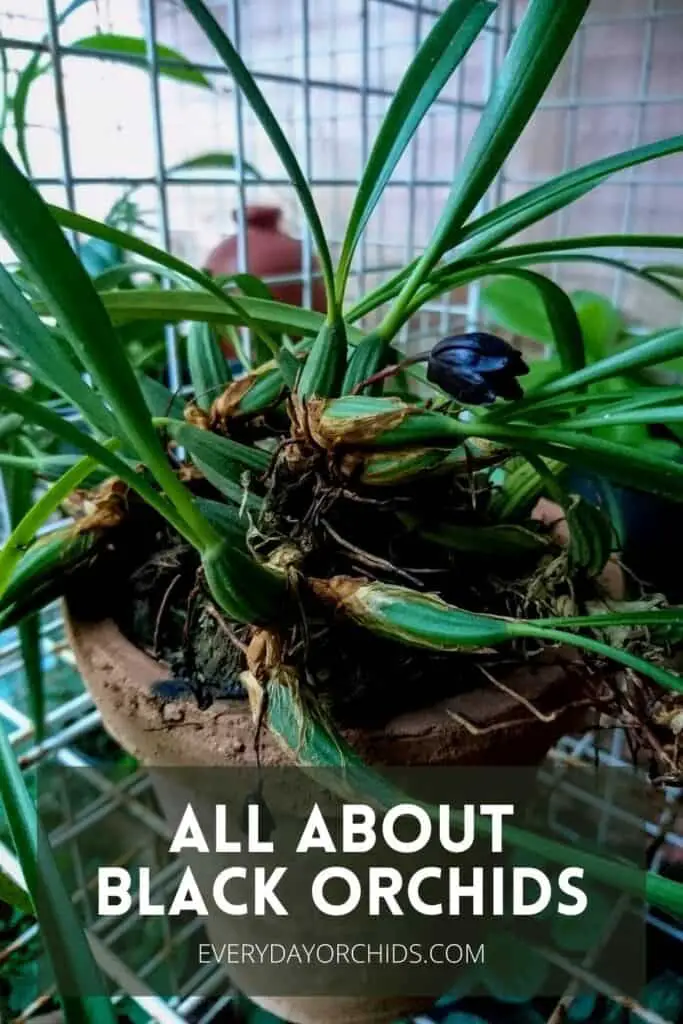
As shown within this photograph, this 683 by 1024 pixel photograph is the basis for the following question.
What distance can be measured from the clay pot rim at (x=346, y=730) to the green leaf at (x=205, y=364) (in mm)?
128

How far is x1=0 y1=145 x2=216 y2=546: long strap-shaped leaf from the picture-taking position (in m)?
0.20

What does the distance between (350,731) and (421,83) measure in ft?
0.88

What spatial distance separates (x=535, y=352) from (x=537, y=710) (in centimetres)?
68

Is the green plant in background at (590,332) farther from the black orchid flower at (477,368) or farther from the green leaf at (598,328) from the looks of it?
the black orchid flower at (477,368)

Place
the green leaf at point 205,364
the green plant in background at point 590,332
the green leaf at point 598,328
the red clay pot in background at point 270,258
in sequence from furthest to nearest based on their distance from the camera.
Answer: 1. the red clay pot in background at point 270,258
2. the green leaf at point 598,328
3. the green plant in background at point 590,332
4. the green leaf at point 205,364

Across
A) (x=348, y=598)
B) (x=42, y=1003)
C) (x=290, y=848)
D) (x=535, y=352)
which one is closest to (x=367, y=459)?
(x=348, y=598)

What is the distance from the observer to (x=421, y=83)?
1.12ft

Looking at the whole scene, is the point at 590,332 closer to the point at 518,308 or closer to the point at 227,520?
the point at 518,308

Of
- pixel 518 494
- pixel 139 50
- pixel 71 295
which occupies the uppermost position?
pixel 139 50

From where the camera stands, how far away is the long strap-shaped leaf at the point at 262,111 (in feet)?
1.04

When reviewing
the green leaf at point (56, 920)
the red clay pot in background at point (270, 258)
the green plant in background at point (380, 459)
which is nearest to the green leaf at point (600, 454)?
the green plant in background at point (380, 459)

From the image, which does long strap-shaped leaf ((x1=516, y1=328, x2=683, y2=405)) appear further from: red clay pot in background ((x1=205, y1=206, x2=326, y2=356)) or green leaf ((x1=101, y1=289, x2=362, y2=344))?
red clay pot in background ((x1=205, y1=206, x2=326, y2=356))

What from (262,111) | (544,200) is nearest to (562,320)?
(544,200)

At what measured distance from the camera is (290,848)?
13.7 inches
